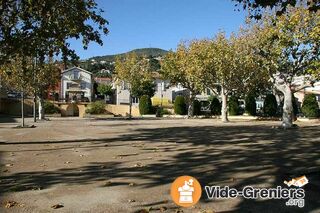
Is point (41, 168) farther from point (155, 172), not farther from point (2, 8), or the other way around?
point (2, 8)

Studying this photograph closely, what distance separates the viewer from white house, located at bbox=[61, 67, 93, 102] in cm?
8800

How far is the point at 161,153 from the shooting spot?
13648mm

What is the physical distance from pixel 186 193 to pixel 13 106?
5702cm

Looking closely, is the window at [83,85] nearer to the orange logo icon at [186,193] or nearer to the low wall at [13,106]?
the low wall at [13,106]

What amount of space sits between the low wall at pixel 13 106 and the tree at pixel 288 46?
39308mm

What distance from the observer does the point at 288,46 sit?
26125 mm

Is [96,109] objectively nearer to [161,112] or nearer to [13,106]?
[161,112]

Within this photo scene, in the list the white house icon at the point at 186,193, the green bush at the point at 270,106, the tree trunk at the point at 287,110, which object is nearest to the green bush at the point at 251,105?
the green bush at the point at 270,106

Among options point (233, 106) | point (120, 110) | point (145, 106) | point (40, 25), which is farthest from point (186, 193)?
point (120, 110)

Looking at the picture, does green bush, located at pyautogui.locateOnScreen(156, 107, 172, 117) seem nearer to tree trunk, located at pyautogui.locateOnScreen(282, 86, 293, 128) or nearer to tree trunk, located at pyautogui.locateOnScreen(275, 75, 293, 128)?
tree trunk, located at pyautogui.locateOnScreen(275, 75, 293, 128)

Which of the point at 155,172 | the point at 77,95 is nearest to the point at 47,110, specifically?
the point at 77,95

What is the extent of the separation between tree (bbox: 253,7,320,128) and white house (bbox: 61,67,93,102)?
62.3 meters

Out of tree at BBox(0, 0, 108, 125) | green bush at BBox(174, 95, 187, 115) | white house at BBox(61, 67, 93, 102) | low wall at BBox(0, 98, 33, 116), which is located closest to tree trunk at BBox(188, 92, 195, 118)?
green bush at BBox(174, 95, 187, 115)

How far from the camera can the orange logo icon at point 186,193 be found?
6836 mm
